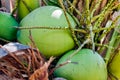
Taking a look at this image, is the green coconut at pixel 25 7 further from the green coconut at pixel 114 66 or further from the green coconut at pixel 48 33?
the green coconut at pixel 114 66

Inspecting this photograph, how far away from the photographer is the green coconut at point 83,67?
2.49ft

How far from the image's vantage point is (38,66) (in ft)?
2.33

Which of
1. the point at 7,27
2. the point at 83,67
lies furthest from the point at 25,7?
the point at 83,67

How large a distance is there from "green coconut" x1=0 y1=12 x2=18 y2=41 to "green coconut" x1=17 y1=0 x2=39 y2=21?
4 centimetres

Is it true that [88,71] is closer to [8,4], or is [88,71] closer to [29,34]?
[29,34]

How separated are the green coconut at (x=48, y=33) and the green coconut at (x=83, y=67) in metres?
0.03

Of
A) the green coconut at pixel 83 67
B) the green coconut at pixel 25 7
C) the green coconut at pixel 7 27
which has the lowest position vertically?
the green coconut at pixel 83 67

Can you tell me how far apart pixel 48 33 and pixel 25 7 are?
0.40ft

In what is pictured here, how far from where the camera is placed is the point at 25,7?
0.86 metres

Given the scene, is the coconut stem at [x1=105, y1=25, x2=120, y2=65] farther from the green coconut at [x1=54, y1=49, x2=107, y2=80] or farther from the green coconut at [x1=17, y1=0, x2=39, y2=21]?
the green coconut at [x1=17, y1=0, x2=39, y2=21]

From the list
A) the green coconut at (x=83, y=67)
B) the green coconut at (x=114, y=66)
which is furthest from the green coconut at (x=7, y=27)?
the green coconut at (x=114, y=66)

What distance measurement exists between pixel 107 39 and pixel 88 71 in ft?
0.52

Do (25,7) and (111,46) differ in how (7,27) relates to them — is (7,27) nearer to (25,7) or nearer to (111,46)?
(25,7)

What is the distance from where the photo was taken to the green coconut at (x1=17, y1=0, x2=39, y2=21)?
33.8 inches
